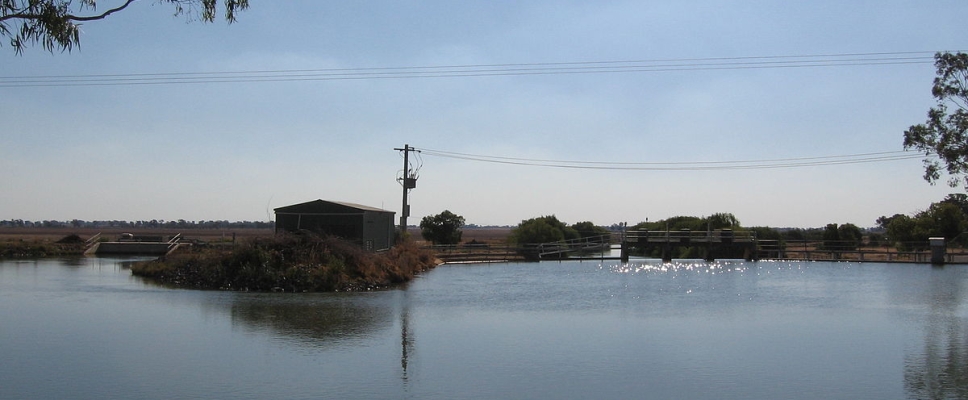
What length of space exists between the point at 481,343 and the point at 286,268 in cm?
1387

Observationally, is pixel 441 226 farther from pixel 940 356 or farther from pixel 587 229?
pixel 940 356

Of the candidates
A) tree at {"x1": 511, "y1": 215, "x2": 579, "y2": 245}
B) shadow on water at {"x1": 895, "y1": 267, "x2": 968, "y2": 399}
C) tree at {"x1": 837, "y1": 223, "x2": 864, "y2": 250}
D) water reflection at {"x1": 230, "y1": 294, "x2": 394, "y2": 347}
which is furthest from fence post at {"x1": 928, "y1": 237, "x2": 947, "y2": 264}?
water reflection at {"x1": 230, "y1": 294, "x2": 394, "y2": 347}

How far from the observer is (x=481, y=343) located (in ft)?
56.5

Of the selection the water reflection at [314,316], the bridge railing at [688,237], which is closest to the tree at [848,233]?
the bridge railing at [688,237]

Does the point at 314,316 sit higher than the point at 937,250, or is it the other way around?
the point at 937,250

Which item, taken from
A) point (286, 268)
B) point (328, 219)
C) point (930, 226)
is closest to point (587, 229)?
point (930, 226)

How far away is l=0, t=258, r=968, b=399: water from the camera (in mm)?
12961

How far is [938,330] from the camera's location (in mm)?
19594

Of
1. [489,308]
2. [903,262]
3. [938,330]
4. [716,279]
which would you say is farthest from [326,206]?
[903,262]

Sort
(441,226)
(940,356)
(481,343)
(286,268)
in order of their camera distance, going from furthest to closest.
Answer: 1. (441,226)
2. (286,268)
3. (481,343)
4. (940,356)

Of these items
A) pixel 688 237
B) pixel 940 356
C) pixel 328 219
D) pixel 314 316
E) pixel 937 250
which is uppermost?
pixel 328 219

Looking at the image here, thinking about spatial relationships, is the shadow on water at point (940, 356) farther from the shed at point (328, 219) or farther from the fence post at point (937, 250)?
the shed at point (328, 219)

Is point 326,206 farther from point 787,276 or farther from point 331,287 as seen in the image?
point 787,276

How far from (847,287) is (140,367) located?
88.7 feet
